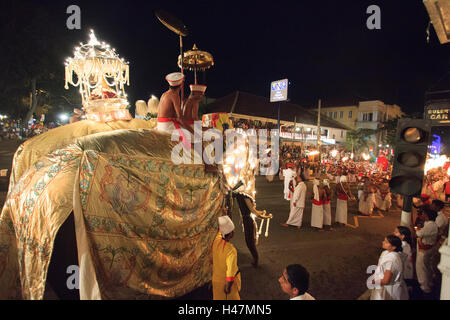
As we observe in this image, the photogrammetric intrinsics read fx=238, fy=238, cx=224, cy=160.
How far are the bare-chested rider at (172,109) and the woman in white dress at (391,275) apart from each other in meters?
3.07

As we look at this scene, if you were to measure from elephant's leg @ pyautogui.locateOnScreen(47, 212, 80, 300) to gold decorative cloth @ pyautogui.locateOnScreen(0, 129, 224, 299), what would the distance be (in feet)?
1.05

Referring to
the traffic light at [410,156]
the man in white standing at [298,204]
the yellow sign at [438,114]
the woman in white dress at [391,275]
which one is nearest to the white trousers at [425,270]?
the woman in white dress at [391,275]

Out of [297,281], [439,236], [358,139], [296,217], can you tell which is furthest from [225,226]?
[358,139]

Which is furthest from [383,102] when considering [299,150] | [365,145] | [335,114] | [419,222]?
[419,222]

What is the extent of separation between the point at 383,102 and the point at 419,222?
4586 cm

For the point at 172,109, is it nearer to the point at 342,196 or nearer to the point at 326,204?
the point at 326,204

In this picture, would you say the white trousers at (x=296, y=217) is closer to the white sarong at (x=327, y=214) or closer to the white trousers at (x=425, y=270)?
the white sarong at (x=327, y=214)

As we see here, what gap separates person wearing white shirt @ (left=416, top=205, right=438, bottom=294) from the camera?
4.21 meters

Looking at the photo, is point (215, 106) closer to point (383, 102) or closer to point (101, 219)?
point (101, 219)

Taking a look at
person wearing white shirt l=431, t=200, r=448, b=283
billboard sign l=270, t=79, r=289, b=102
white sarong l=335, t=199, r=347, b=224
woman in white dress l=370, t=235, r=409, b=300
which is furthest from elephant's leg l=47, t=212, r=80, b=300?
billboard sign l=270, t=79, r=289, b=102

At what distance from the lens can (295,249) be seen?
571 centimetres

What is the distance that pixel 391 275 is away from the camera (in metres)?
2.96

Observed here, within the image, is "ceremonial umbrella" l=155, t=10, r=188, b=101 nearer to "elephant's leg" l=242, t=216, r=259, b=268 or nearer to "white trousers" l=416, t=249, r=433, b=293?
"elephant's leg" l=242, t=216, r=259, b=268

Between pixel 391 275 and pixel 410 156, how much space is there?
1583mm
